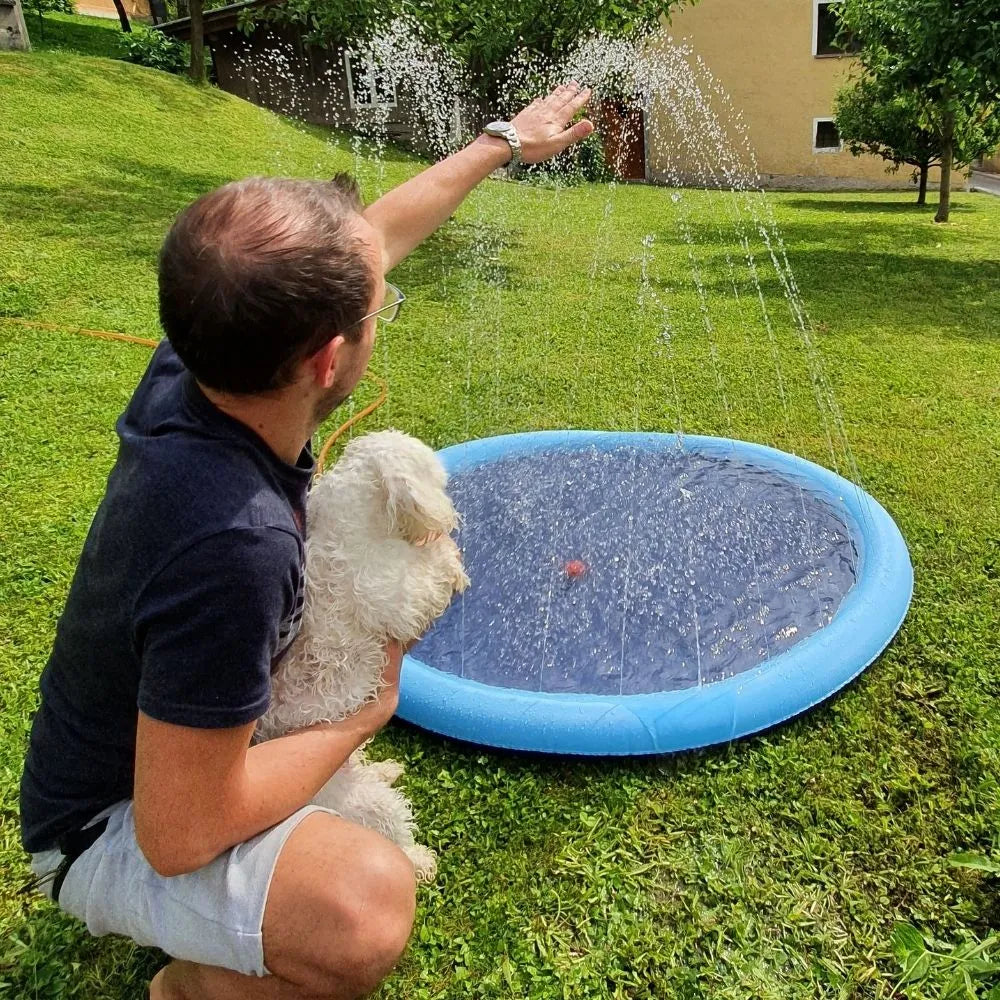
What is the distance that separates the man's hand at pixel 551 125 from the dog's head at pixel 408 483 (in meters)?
1.32

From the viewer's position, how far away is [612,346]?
645 centimetres

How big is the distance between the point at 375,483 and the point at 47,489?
3.21m

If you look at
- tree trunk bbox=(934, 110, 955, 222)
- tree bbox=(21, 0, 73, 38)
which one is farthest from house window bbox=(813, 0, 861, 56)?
tree bbox=(21, 0, 73, 38)

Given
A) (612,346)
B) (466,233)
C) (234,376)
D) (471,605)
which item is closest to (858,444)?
(612,346)

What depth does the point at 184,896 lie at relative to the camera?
4.49 ft

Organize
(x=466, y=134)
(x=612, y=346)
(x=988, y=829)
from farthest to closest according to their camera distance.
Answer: (x=466, y=134), (x=612, y=346), (x=988, y=829)

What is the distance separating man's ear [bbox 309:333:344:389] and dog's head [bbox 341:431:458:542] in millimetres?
213

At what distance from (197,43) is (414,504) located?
1666 cm

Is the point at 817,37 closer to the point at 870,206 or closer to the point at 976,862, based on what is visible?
the point at 870,206

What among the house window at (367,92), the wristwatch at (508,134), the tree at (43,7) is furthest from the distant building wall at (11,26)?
the wristwatch at (508,134)

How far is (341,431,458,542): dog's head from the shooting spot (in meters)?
1.43

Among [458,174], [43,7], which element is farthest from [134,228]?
[43,7]

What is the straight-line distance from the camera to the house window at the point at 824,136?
21.6 metres

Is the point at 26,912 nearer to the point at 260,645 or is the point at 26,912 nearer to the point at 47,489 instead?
the point at 260,645
